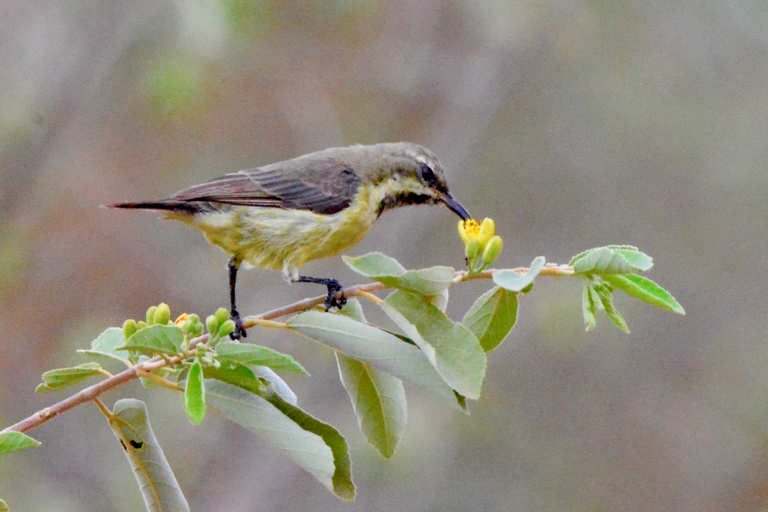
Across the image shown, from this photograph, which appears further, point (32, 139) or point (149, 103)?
point (149, 103)

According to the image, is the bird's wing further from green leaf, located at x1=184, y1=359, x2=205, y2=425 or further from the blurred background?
the blurred background

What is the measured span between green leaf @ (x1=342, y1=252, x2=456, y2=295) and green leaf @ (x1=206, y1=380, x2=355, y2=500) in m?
0.40

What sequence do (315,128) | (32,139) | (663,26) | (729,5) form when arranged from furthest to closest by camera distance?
(663,26)
(729,5)
(315,128)
(32,139)

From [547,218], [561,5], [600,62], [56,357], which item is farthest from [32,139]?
[600,62]

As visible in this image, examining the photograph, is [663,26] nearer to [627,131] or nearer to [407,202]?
[627,131]

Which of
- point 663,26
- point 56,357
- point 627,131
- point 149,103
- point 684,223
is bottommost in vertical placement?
point 56,357

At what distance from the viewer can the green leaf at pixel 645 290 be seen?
6.55 feet

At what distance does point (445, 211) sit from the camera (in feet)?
27.9

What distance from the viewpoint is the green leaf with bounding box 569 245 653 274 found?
1.95 metres

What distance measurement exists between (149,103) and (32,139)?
186cm

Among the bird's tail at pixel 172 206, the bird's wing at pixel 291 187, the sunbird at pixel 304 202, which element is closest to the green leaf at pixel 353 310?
the sunbird at pixel 304 202

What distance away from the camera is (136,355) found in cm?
221


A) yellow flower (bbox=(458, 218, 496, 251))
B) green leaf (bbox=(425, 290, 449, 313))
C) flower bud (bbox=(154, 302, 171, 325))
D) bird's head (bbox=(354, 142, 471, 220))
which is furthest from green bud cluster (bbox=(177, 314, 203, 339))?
bird's head (bbox=(354, 142, 471, 220))

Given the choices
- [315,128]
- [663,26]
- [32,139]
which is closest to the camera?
[32,139]
